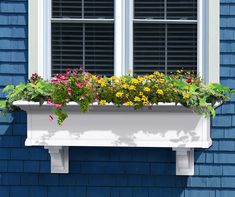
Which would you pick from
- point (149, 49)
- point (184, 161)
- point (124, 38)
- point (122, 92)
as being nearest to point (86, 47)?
point (124, 38)

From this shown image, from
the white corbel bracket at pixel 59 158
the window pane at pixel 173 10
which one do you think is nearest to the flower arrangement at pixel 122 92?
the white corbel bracket at pixel 59 158

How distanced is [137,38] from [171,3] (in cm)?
52

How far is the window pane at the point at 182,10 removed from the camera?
7531 mm

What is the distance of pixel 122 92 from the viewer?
686 cm

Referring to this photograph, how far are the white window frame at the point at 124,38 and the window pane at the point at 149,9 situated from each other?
74 mm

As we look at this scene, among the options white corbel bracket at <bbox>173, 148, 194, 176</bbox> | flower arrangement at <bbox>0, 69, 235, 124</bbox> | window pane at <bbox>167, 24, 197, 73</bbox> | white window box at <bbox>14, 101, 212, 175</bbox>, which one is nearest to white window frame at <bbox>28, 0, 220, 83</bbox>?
window pane at <bbox>167, 24, 197, 73</bbox>

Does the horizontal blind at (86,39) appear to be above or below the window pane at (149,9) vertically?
below

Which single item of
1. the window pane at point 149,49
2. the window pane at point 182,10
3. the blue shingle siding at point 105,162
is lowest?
the blue shingle siding at point 105,162

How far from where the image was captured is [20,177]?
25.0 feet

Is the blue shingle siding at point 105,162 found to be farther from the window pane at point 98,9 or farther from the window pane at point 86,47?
the window pane at point 98,9

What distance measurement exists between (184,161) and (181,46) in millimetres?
1241

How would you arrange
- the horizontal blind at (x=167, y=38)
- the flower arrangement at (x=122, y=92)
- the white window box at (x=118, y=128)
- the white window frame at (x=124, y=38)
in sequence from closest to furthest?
1. the flower arrangement at (x=122, y=92)
2. the white window box at (x=118, y=128)
3. the white window frame at (x=124, y=38)
4. the horizontal blind at (x=167, y=38)

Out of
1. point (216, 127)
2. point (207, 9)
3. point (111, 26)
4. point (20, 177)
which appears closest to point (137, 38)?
point (111, 26)

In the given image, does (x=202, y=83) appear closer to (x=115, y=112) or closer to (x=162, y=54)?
(x=162, y=54)
